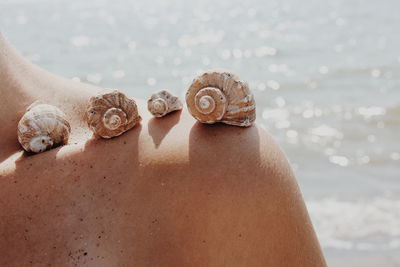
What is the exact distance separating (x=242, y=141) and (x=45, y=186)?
54 centimetres

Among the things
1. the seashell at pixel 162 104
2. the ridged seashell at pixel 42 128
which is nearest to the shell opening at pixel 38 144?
the ridged seashell at pixel 42 128

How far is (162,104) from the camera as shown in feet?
5.12

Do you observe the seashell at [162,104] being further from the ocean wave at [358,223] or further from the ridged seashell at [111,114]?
the ocean wave at [358,223]

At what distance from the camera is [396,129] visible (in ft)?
24.1

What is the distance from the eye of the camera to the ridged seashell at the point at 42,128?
1.61m

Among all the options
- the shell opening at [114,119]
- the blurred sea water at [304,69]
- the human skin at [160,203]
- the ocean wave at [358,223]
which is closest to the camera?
the human skin at [160,203]

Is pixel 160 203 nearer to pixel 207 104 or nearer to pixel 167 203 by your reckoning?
pixel 167 203

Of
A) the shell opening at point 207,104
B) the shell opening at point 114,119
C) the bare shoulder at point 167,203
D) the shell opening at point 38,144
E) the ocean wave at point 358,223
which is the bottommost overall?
the ocean wave at point 358,223

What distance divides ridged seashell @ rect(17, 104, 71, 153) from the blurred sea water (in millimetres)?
2947

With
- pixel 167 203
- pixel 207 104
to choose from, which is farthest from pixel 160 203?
pixel 207 104

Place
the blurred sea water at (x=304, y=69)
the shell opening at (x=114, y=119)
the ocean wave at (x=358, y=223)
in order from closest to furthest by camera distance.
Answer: the shell opening at (x=114, y=119) → the ocean wave at (x=358, y=223) → the blurred sea water at (x=304, y=69)

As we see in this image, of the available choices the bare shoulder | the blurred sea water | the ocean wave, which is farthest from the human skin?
the ocean wave

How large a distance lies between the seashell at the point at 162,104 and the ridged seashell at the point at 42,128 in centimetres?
28

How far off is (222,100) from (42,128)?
1.76ft
